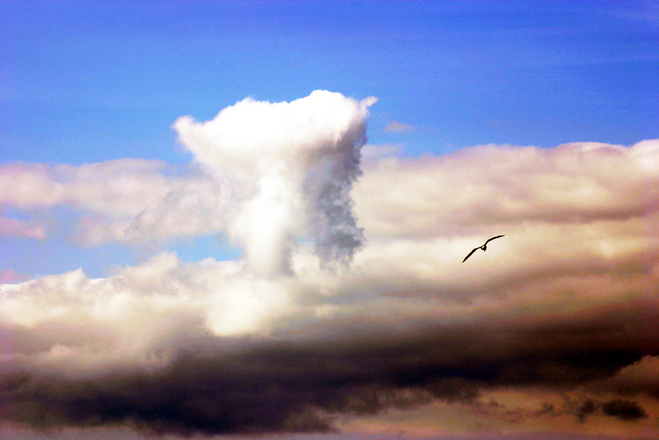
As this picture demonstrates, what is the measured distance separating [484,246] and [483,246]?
98cm

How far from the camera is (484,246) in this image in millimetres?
136375

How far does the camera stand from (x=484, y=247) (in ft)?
446

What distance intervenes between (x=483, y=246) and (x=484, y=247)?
718mm

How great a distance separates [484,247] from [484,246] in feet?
1.68

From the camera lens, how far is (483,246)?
135625 millimetres
